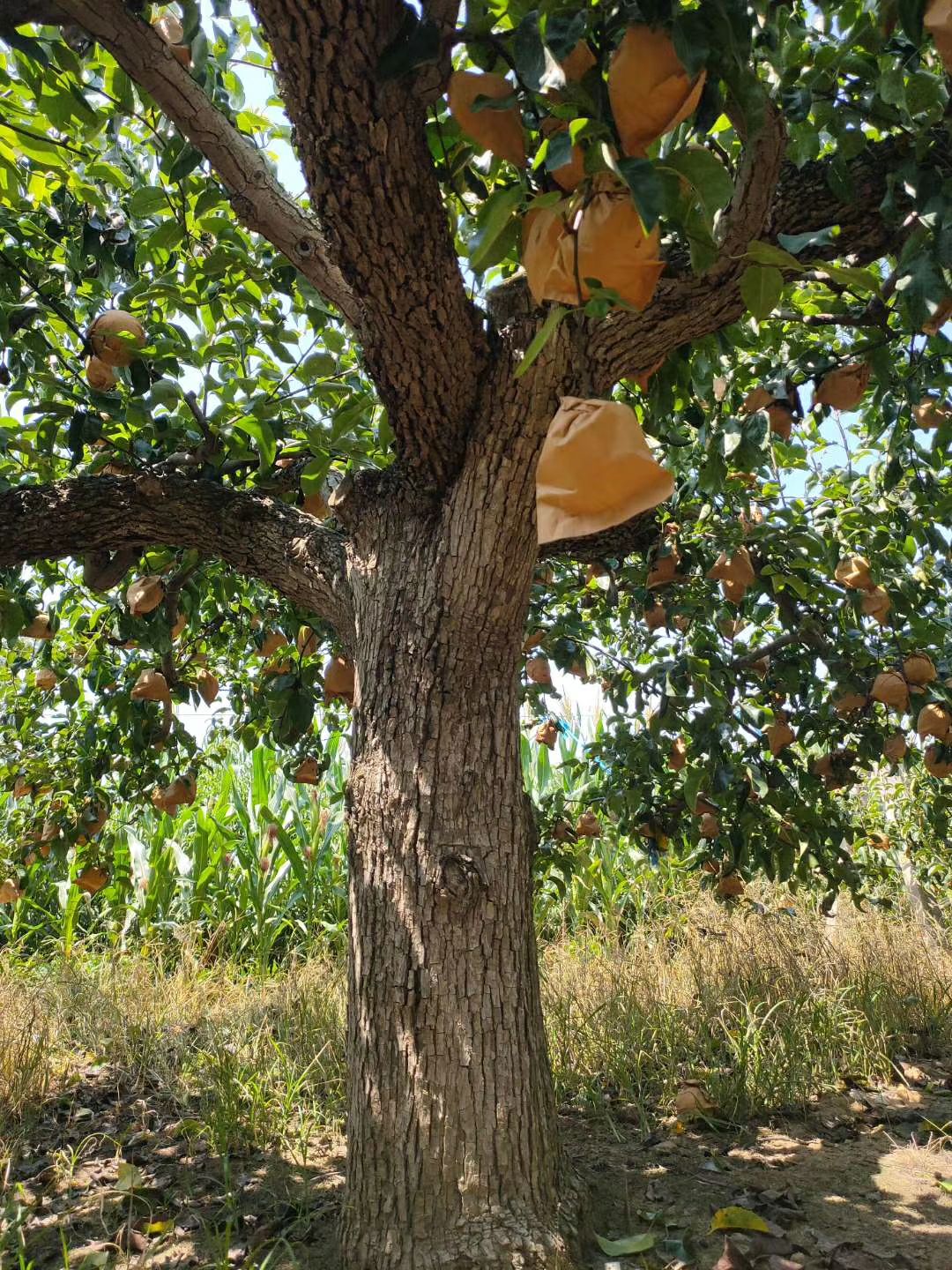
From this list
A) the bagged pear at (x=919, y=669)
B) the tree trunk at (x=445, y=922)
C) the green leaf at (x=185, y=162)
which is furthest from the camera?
the bagged pear at (x=919, y=669)

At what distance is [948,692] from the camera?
300 cm

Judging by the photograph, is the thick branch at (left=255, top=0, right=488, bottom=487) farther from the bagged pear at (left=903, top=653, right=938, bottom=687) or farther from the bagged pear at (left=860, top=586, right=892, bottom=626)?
the bagged pear at (left=903, top=653, right=938, bottom=687)

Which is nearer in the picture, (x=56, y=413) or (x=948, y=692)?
Result: (x=56, y=413)

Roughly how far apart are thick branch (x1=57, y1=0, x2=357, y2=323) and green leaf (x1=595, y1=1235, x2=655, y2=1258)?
188 centimetres

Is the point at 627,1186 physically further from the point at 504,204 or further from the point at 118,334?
the point at 118,334

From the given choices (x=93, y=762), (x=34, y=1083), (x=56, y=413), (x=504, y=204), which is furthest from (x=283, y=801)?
(x=504, y=204)

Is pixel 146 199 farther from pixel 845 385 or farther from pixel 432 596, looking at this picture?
pixel 845 385

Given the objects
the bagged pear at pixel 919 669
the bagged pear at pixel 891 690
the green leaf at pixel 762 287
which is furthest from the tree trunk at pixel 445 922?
the bagged pear at pixel 919 669

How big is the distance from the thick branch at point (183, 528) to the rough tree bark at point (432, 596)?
216mm

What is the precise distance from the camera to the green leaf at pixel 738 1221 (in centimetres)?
188

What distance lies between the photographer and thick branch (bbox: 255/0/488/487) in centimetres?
144

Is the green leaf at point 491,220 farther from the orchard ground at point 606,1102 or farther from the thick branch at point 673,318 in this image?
the orchard ground at point 606,1102

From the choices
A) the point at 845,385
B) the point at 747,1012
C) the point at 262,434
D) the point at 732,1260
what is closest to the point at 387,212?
the point at 262,434

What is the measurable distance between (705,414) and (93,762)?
8.72ft
